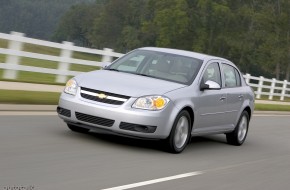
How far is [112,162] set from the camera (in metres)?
8.36

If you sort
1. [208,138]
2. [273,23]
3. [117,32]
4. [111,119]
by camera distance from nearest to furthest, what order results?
Result: 1. [111,119]
2. [208,138]
3. [273,23]
4. [117,32]

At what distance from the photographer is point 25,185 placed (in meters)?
6.30

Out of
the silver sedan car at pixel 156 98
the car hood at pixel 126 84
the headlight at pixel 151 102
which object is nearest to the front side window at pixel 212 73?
the silver sedan car at pixel 156 98

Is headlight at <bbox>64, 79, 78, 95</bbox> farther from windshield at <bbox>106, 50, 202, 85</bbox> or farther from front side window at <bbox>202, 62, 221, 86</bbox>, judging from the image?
front side window at <bbox>202, 62, 221, 86</bbox>

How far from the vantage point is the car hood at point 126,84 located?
930 centimetres

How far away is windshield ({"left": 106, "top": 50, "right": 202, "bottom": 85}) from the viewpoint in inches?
409

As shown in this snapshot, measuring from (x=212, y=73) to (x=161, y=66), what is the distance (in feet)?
3.30

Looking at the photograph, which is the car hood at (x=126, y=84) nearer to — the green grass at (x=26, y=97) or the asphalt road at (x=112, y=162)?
the asphalt road at (x=112, y=162)

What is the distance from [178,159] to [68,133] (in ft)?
6.08

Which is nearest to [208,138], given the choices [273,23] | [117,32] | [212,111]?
[212,111]

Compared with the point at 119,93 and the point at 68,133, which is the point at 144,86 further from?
the point at 68,133

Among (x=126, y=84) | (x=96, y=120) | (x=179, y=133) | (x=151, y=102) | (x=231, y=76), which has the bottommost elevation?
(x=179, y=133)

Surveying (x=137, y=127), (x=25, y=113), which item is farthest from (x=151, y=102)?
(x=25, y=113)

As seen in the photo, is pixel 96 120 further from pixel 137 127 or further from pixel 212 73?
pixel 212 73
